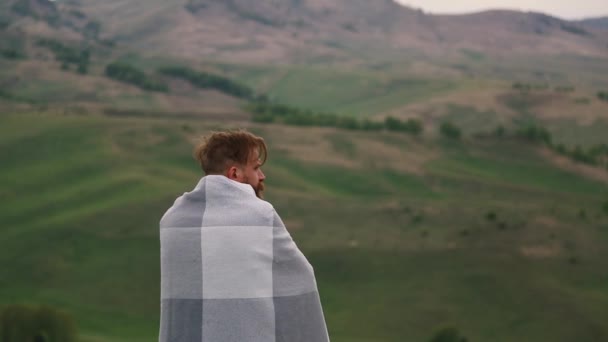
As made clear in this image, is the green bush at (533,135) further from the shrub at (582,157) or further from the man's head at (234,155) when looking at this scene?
the man's head at (234,155)

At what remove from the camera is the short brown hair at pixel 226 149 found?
4.67m

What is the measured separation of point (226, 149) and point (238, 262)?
0.56 m

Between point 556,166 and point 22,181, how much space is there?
47.3 metres

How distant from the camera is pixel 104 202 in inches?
2542

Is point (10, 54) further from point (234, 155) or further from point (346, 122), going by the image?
point (234, 155)

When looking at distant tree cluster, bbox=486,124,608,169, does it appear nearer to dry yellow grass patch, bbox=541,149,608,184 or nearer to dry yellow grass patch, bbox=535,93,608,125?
dry yellow grass patch, bbox=541,149,608,184

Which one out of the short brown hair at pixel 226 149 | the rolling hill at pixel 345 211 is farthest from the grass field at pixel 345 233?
the short brown hair at pixel 226 149

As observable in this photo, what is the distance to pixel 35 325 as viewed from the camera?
26484mm

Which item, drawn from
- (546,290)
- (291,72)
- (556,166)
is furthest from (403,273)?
(291,72)

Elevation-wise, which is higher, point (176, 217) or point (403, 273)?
Answer: point (176, 217)

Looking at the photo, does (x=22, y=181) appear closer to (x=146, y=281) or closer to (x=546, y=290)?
(x=146, y=281)

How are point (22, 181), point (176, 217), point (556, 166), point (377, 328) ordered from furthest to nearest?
point (556, 166)
point (22, 181)
point (377, 328)
point (176, 217)

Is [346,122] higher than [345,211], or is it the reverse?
[346,122]

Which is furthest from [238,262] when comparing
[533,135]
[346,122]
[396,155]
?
[533,135]
